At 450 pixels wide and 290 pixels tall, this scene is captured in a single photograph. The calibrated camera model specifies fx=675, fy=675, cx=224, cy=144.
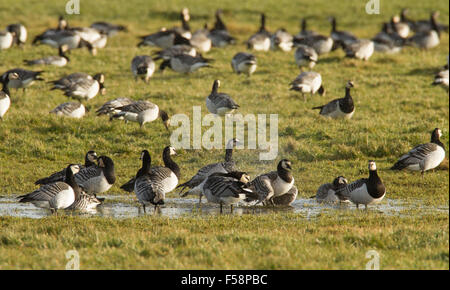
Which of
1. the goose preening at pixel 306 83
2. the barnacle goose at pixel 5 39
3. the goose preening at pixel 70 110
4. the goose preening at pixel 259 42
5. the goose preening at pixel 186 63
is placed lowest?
the goose preening at pixel 70 110

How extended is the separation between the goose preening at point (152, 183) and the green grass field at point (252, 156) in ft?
3.20

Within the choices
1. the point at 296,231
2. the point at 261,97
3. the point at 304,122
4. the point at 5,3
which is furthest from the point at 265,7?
the point at 296,231

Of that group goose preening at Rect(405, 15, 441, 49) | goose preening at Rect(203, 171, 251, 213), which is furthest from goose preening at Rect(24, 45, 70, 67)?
goose preening at Rect(405, 15, 441, 49)

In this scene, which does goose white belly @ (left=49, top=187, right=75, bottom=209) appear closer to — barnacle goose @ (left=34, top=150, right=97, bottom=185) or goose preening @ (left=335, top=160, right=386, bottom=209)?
barnacle goose @ (left=34, top=150, right=97, bottom=185)

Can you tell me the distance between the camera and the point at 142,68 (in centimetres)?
2750

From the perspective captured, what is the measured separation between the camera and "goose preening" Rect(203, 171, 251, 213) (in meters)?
14.3

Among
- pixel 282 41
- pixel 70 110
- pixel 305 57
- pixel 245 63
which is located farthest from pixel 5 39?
pixel 305 57

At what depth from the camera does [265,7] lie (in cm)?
5547

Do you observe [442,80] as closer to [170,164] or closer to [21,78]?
[170,164]

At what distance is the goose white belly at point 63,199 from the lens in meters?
13.7

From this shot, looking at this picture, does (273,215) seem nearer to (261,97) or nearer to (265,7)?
(261,97)

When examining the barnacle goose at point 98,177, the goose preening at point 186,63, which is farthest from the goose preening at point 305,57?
the barnacle goose at point 98,177

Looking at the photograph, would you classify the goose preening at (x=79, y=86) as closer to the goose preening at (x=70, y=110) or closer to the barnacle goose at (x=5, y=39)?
the goose preening at (x=70, y=110)

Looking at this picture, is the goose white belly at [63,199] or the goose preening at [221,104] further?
the goose preening at [221,104]
